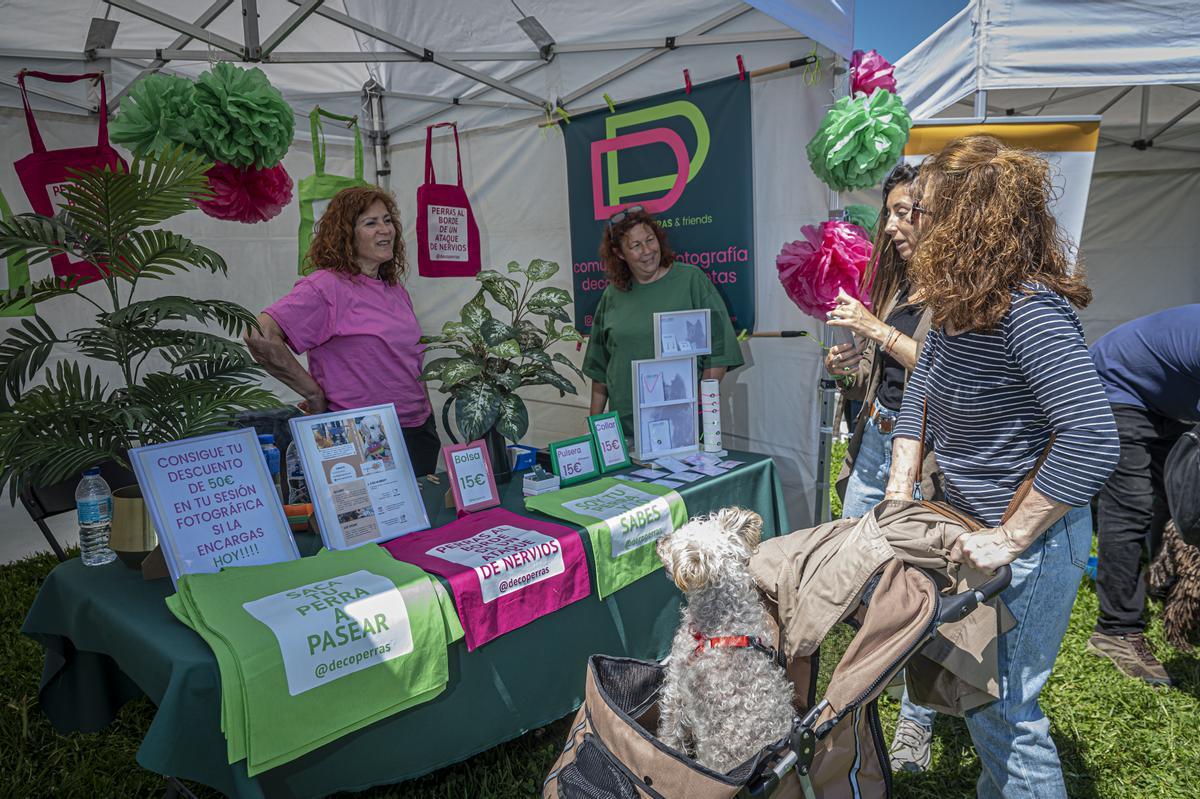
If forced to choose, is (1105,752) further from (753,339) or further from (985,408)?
(753,339)


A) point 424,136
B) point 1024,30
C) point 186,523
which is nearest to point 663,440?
point 186,523

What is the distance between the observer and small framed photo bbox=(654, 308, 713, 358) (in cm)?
259

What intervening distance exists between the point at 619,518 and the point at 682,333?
0.95 metres

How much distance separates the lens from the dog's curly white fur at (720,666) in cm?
127

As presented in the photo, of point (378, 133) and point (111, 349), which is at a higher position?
point (378, 133)

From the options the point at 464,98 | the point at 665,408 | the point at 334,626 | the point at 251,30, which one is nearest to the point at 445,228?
the point at 464,98

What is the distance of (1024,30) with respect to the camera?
2762 millimetres

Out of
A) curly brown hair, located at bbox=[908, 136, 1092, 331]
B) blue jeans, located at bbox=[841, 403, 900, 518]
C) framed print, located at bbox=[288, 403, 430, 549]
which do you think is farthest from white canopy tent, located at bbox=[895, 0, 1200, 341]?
framed print, located at bbox=[288, 403, 430, 549]

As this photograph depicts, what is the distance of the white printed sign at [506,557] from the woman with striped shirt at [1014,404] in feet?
3.13

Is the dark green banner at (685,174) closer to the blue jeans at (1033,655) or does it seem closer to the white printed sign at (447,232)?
the white printed sign at (447,232)

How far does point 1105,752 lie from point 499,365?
7.61 ft

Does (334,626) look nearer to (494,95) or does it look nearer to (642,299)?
(642,299)

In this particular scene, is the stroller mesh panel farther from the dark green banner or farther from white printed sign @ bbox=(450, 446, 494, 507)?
the dark green banner

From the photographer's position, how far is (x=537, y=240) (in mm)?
4012
